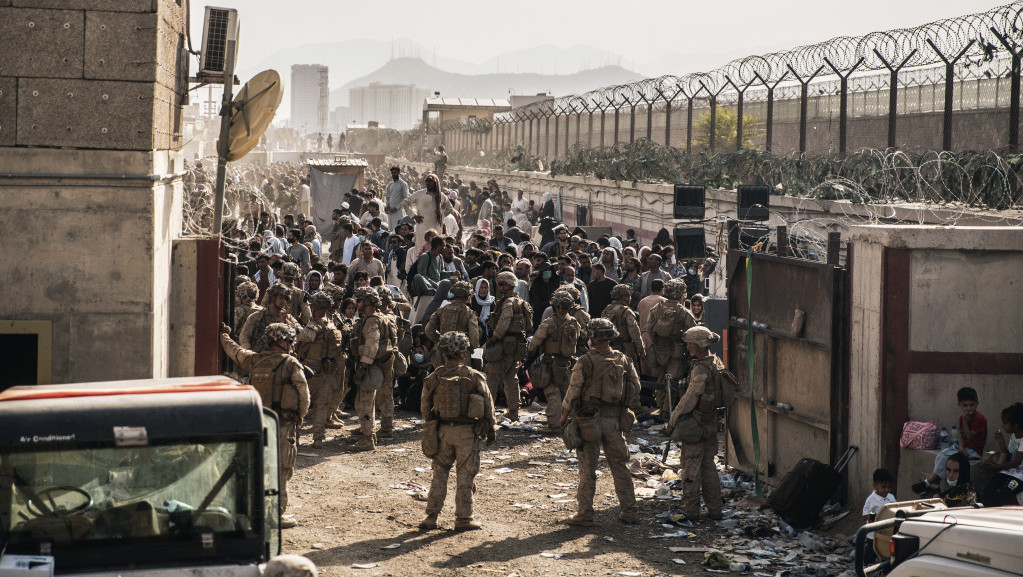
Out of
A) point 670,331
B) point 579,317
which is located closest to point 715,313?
point 670,331

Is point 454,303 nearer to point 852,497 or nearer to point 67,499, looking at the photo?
point 852,497

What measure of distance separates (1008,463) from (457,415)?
11.8 ft

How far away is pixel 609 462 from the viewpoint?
26.8ft

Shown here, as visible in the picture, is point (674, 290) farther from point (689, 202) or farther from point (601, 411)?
point (689, 202)

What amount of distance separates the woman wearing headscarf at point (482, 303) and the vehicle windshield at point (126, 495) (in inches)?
270

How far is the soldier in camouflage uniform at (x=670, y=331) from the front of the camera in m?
10.8

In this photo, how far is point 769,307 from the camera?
930cm

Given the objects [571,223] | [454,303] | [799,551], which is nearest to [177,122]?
[454,303]

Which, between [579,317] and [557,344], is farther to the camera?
[579,317]

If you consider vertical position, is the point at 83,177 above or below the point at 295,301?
above

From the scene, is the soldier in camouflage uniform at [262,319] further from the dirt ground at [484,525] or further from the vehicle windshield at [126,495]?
the vehicle windshield at [126,495]

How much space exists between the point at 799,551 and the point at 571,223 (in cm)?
2430

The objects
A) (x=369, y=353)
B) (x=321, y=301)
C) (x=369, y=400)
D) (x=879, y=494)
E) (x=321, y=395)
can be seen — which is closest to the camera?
(x=879, y=494)

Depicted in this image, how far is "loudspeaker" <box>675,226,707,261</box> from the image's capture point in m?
17.9
